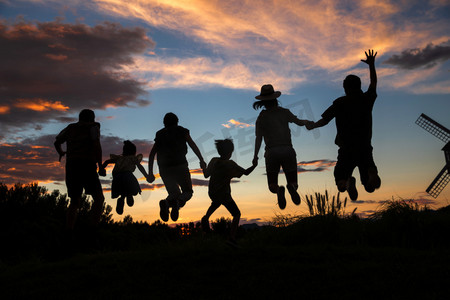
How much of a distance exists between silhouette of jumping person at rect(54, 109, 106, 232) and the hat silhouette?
3.61 meters

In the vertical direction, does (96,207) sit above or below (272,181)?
below

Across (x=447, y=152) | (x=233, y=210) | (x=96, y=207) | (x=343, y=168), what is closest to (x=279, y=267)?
(x=233, y=210)

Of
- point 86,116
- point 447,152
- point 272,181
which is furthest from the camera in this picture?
point 447,152

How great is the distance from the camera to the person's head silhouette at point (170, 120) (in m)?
9.81

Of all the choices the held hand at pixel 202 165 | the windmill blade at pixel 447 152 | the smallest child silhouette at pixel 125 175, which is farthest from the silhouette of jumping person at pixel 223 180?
the windmill blade at pixel 447 152

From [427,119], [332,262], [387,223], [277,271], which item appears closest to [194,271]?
[277,271]

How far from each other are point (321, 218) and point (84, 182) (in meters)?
6.80

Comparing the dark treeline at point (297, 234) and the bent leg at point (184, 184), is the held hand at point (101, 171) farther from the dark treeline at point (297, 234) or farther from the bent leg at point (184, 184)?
the dark treeline at point (297, 234)

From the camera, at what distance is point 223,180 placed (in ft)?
29.3

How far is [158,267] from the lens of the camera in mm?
8688

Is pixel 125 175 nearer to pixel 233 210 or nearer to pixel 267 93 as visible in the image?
pixel 233 210

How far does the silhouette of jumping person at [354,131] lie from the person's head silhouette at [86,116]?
190 inches

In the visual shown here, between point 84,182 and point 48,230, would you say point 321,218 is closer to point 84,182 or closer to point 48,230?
point 84,182

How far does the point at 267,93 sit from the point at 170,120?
226 centimetres
